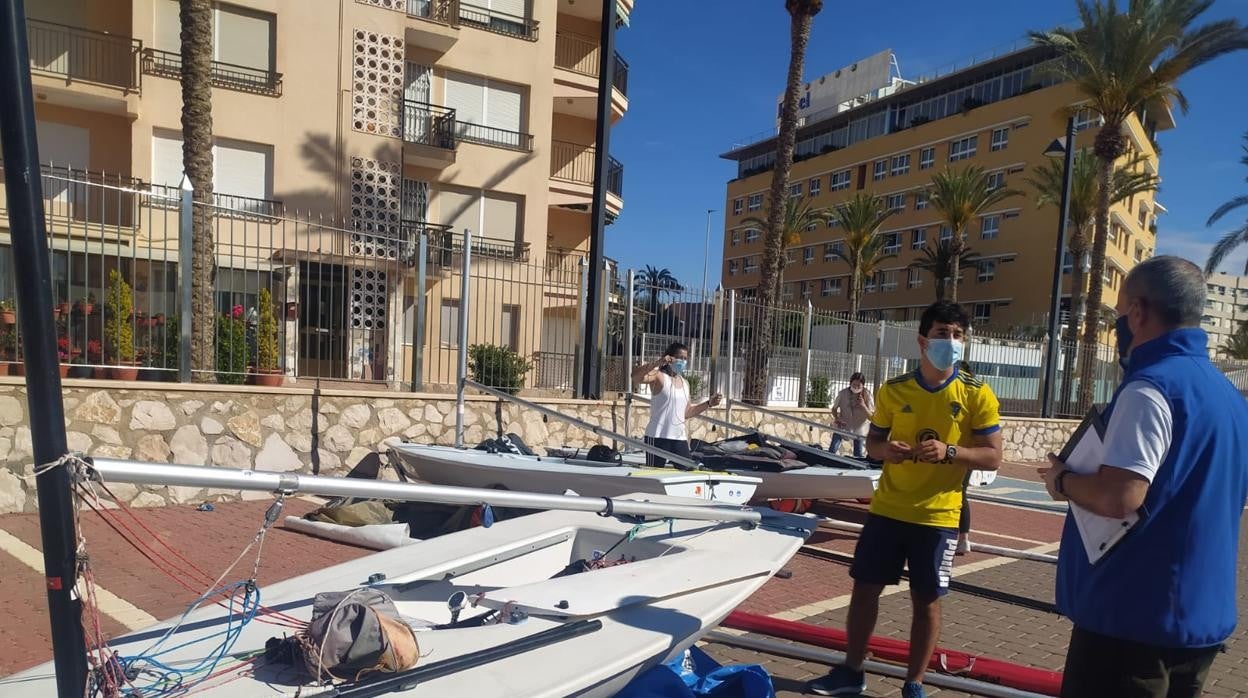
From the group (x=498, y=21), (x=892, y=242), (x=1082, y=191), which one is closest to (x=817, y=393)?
(x=498, y=21)

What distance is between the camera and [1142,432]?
2.12 m

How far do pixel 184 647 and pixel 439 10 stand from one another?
20.8m

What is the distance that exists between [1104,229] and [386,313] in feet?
71.6

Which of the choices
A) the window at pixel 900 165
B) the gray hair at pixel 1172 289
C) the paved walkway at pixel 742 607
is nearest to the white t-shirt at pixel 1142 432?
the gray hair at pixel 1172 289

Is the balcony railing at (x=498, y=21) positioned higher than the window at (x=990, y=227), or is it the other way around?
the balcony railing at (x=498, y=21)

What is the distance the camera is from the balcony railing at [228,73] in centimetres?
1742

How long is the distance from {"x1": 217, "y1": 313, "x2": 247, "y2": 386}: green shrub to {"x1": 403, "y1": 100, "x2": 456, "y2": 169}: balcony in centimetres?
1268

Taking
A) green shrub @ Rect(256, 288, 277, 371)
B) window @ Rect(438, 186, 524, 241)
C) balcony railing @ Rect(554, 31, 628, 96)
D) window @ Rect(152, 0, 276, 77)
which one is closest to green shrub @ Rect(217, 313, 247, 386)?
green shrub @ Rect(256, 288, 277, 371)

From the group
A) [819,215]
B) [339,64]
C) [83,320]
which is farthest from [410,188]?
[819,215]

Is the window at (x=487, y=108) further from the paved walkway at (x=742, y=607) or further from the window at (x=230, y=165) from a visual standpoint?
the paved walkway at (x=742, y=607)

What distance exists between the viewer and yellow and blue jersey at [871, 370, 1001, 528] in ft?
11.8

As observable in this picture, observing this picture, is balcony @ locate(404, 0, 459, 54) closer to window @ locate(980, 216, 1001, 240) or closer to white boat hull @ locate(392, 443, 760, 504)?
white boat hull @ locate(392, 443, 760, 504)

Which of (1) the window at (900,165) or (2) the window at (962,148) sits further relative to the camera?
(1) the window at (900,165)

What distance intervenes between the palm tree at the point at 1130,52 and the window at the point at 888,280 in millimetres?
26302
